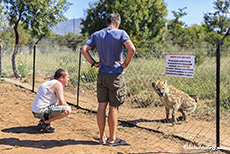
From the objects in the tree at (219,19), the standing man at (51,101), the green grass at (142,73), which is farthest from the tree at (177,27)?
the standing man at (51,101)

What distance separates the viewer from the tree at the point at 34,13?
37.8 ft

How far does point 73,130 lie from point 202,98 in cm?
440

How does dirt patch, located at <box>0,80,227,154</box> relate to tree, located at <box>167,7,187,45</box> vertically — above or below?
below

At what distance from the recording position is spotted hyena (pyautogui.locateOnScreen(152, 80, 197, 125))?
5168 millimetres

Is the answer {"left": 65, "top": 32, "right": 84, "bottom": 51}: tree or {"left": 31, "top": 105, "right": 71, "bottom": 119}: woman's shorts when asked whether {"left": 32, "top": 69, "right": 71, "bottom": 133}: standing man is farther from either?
{"left": 65, "top": 32, "right": 84, "bottom": 51}: tree

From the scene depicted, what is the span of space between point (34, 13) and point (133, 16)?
790 cm

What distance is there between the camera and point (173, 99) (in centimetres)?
534

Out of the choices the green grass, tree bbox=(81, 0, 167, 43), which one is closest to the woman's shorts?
the green grass

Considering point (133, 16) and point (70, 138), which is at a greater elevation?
point (133, 16)

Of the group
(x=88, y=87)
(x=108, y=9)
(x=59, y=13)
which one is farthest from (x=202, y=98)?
(x=108, y=9)

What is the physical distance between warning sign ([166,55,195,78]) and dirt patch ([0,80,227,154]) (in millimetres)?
1214

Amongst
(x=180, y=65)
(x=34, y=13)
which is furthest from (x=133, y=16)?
(x=180, y=65)

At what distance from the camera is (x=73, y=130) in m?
4.89

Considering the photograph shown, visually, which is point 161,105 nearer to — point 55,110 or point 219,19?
point 55,110
